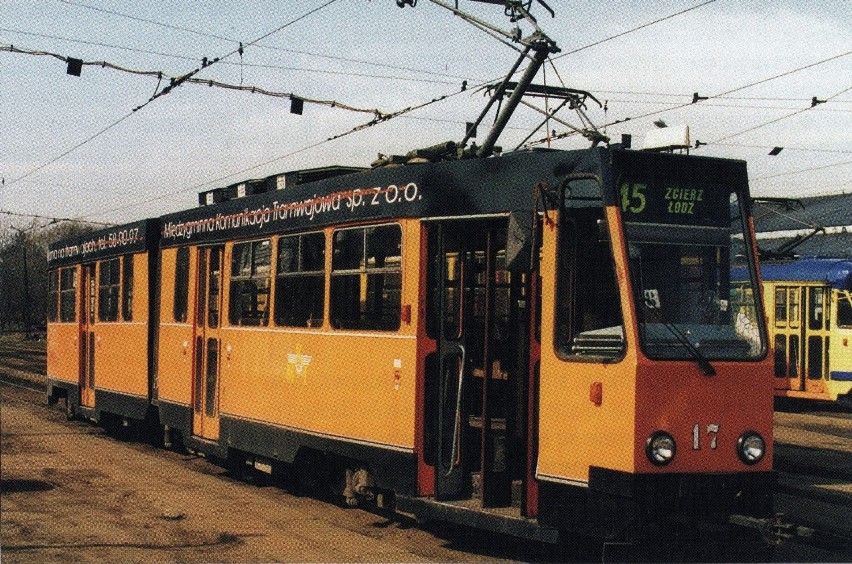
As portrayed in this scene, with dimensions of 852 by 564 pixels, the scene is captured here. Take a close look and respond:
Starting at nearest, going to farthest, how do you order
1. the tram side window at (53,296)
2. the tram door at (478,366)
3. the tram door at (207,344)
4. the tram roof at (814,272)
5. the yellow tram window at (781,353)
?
the tram door at (478,366)
the tram door at (207,344)
the tram side window at (53,296)
the tram roof at (814,272)
the yellow tram window at (781,353)

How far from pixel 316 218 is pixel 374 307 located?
59.6 inches

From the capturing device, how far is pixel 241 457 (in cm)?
1267

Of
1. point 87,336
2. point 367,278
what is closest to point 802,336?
point 87,336

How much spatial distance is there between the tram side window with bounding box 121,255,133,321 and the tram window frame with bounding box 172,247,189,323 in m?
1.97

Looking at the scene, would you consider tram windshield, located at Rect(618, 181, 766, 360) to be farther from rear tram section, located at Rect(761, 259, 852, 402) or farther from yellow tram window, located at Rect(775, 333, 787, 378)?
yellow tram window, located at Rect(775, 333, 787, 378)

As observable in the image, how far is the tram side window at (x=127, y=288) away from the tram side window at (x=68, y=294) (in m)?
2.70

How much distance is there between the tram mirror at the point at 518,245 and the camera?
7.96 meters

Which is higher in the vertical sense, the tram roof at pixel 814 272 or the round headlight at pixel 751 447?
the tram roof at pixel 814 272

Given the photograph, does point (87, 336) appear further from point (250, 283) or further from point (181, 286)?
point (250, 283)

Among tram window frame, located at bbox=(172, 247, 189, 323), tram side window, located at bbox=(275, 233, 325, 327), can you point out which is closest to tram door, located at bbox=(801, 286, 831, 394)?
tram window frame, located at bbox=(172, 247, 189, 323)

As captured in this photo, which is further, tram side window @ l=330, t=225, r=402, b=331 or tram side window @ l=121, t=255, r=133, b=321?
tram side window @ l=121, t=255, r=133, b=321

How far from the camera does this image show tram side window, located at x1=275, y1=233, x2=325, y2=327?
10.6 metres

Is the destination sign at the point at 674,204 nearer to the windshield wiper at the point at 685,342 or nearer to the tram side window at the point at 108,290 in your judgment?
the windshield wiper at the point at 685,342

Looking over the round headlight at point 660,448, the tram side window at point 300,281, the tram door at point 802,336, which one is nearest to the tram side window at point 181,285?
the tram side window at point 300,281
